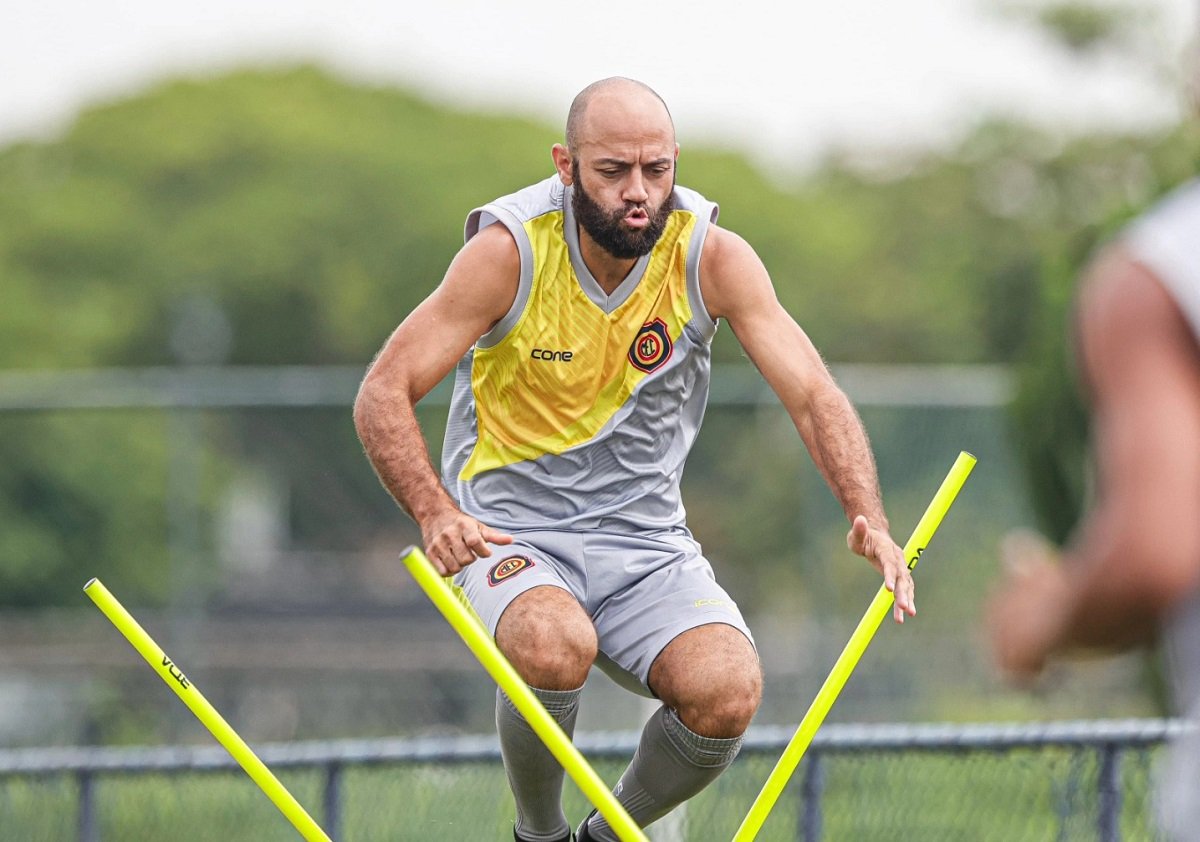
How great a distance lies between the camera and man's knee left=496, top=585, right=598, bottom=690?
4383mm

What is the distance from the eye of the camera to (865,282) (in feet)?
164

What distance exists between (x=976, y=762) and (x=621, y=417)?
2.61m

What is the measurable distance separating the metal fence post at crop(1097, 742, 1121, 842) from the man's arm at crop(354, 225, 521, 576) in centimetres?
285

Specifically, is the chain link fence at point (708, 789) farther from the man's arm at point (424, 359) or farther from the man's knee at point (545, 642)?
the man's arm at point (424, 359)

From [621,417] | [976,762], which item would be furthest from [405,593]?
[621,417]

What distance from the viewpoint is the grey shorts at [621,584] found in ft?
15.1

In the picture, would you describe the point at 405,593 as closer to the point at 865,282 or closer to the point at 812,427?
the point at 812,427

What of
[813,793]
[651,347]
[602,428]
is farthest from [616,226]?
[813,793]

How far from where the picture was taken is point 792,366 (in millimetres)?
4684

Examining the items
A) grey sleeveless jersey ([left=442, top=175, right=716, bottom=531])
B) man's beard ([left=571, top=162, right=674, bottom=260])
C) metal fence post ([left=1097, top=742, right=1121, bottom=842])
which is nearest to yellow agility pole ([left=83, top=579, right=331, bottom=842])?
grey sleeveless jersey ([left=442, top=175, right=716, bottom=531])

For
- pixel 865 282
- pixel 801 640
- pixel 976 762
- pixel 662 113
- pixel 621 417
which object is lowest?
pixel 865 282

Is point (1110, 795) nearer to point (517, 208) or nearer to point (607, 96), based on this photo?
point (517, 208)

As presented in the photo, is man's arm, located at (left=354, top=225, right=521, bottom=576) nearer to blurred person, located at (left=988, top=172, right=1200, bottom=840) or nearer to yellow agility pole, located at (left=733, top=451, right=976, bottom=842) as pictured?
yellow agility pole, located at (left=733, top=451, right=976, bottom=842)

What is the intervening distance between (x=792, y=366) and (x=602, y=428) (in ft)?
1.58
